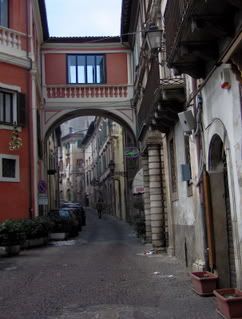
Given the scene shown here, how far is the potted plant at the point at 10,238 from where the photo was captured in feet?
62.3

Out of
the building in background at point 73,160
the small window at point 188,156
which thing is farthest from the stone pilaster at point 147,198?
the building in background at point 73,160

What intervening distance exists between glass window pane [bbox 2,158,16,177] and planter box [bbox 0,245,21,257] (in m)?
5.18

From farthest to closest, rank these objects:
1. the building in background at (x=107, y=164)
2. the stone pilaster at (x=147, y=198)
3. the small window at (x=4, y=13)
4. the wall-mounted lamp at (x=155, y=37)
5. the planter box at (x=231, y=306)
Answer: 1. the building in background at (x=107, y=164)
2. the small window at (x=4, y=13)
3. the stone pilaster at (x=147, y=198)
4. the wall-mounted lamp at (x=155, y=37)
5. the planter box at (x=231, y=306)

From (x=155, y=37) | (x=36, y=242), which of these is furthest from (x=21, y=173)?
(x=155, y=37)

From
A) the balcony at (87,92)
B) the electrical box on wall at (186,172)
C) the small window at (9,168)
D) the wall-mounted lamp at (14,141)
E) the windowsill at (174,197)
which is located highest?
the balcony at (87,92)

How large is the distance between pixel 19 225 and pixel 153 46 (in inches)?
361

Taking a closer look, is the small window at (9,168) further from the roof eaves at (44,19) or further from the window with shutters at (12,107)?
the roof eaves at (44,19)

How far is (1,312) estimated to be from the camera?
29.8 ft

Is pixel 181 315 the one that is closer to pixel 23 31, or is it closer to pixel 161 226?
pixel 161 226

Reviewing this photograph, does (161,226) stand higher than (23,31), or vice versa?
(23,31)

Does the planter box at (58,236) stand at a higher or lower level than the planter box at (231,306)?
higher

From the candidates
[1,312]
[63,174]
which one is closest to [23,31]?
[1,312]

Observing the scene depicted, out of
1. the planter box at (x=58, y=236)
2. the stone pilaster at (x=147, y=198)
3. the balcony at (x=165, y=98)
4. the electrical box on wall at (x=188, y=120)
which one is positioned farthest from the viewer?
the planter box at (x=58, y=236)

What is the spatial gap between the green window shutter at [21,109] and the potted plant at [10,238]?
20.3ft
